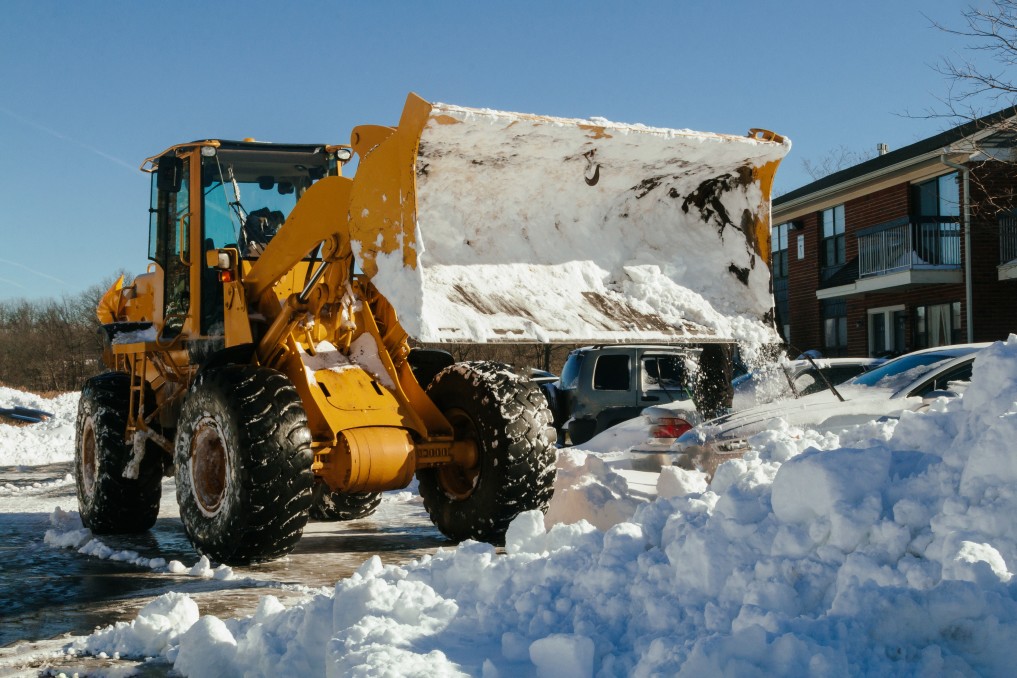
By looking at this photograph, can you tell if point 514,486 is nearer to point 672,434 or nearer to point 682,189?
point 682,189

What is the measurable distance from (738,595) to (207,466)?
13.5ft

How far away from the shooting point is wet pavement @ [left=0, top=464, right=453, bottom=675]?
216 inches

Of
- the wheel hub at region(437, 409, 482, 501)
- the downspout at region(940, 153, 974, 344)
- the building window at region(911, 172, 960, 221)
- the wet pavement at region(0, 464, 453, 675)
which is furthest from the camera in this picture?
the building window at region(911, 172, 960, 221)

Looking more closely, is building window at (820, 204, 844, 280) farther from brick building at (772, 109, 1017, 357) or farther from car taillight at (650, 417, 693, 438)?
car taillight at (650, 417, 693, 438)

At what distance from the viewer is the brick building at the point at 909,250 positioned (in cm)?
2231

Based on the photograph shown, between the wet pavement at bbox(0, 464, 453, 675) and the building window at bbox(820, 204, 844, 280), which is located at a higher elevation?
Answer: the building window at bbox(820, 204, 844, 280)

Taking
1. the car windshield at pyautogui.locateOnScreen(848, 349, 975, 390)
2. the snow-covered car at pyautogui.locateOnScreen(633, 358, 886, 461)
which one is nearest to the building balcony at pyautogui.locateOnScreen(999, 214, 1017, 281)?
the snow-covered car at pyautogui.locateOnScreen(633, 358, 886, 461)

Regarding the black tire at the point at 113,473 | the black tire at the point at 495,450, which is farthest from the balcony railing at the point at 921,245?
the black tire at the point at 113,473

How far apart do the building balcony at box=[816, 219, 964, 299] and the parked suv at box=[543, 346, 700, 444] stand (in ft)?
39.7

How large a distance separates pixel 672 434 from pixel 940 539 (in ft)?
21.2

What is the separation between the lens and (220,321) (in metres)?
7.73

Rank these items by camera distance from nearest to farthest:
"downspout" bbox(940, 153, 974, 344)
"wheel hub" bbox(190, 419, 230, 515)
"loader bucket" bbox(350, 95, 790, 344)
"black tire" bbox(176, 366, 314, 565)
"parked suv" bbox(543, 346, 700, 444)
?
"loader bucket" bbox(350, 95, 790, 344)
"black tire" bbox(176, 366, 314, 565)
"wheel hub" bbox(190, 419, 230, 515)
"parked suv" bbox(543, 346, 700, 444)
"downspout" bbox(940, 153, 974, 344)

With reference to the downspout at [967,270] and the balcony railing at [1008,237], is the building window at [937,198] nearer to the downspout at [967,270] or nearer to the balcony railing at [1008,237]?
the downspout at [967,270]

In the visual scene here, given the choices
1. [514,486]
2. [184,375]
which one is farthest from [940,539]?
[184,375]
